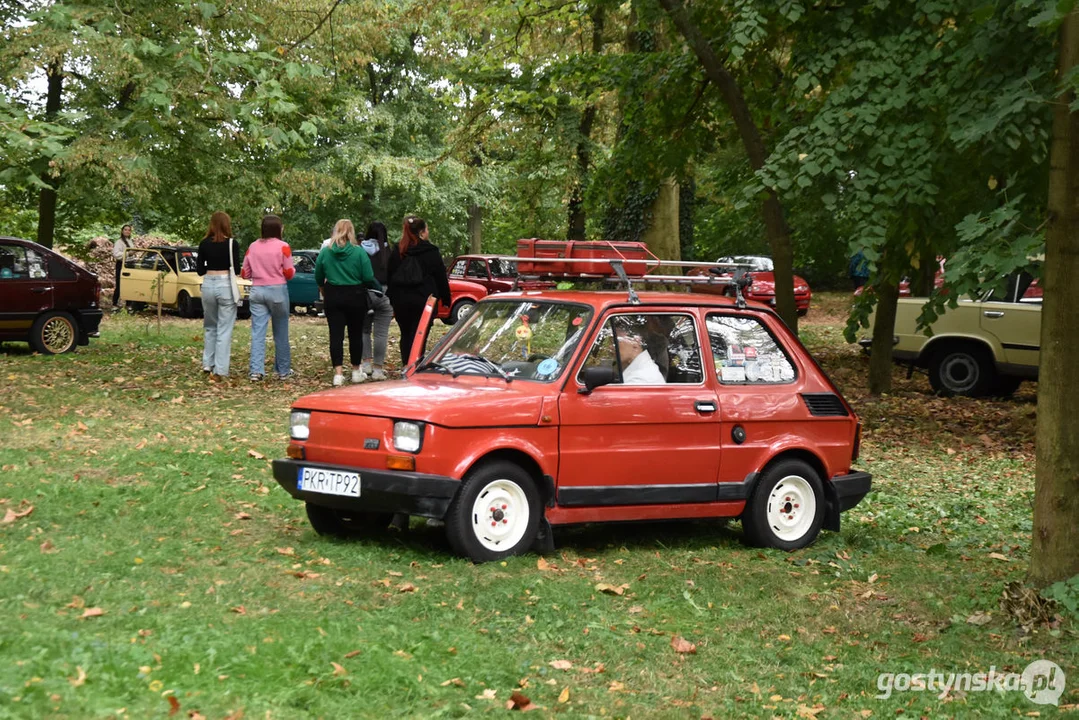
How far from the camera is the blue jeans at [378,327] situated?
16.8 m

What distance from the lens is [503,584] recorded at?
704 centimetres

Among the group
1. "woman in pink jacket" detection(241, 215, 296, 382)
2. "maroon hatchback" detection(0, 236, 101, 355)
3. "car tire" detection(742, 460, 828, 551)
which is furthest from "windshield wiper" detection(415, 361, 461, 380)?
"maroon hatchback" detection(0, 236, 101, 355)

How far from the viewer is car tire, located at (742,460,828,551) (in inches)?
341

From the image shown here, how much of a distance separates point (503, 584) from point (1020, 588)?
2867mm

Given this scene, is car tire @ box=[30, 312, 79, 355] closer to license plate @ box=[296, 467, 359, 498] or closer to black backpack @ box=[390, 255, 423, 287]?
black backpack @ box=[390, 255, 423, 287]

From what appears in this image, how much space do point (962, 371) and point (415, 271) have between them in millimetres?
9465

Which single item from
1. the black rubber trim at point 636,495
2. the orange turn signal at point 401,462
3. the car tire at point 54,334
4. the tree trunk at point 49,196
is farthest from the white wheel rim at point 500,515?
the tree trunk at point 49,196

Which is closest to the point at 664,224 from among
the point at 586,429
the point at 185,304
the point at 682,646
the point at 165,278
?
the point at 185,304

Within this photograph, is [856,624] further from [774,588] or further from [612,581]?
[612,581]

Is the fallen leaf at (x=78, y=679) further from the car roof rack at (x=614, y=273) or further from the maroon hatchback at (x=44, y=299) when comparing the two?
the maroon hatchback at (x=44, y=299)

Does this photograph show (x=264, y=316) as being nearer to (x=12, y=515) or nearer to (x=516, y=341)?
(x=12, y=515)

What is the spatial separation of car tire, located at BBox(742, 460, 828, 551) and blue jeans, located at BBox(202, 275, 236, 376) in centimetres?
957

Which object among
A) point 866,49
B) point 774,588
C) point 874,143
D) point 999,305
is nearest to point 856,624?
point 774,588

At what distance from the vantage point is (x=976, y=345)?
19734 mm
